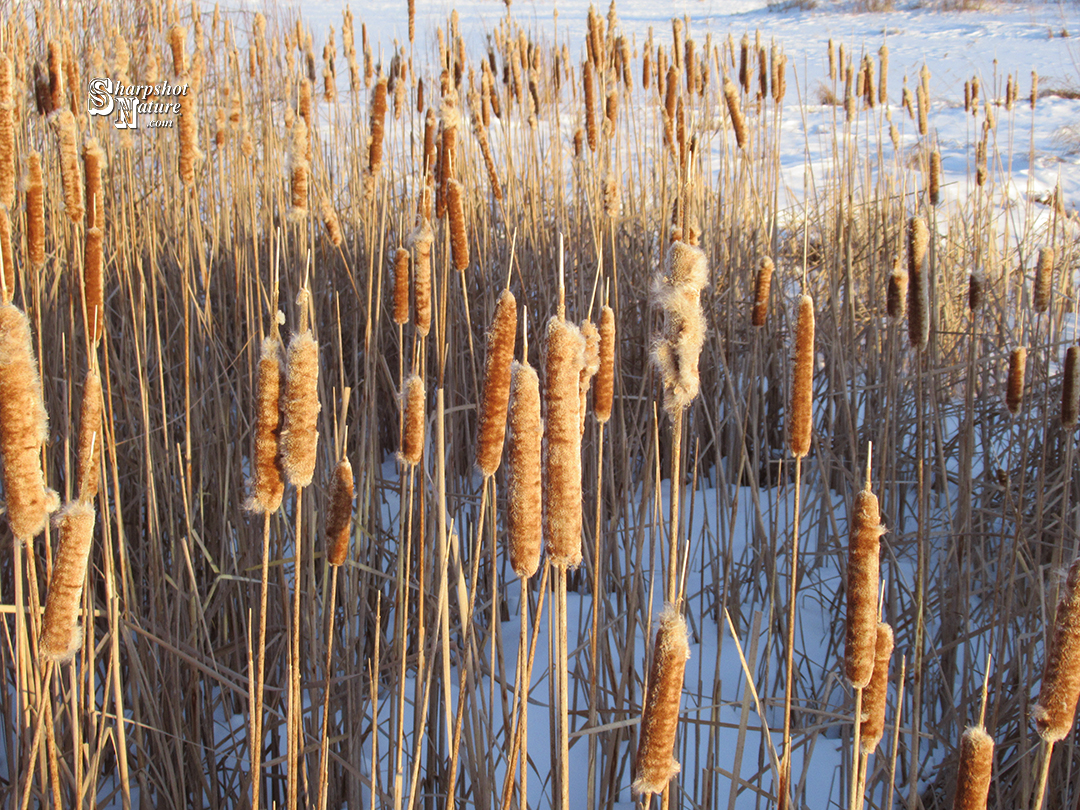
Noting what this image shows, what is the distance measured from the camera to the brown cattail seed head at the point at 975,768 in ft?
1.95

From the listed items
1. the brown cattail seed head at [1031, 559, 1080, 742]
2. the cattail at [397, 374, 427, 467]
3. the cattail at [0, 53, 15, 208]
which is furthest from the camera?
the cattail at [0, 53, 15, 208]

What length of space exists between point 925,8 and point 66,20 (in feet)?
44.3

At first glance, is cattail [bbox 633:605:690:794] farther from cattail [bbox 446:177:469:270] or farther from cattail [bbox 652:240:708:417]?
cattail [bbox 446:177:469:270]

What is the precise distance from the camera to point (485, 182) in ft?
11.1

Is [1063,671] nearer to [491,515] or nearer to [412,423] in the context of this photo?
[412,423]

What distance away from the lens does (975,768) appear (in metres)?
0.60

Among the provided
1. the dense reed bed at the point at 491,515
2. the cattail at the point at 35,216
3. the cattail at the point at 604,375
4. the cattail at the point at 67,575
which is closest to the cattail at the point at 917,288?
the dense reed bed at the point at 491,515

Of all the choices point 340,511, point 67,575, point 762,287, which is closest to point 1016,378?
point 762,287

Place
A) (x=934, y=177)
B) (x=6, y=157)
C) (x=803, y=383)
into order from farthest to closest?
(x=934, y=177) < (x=6, y=157) < (x=803, y=383)

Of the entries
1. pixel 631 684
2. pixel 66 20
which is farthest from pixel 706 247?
pixel 66 20

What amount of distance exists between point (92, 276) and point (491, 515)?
68 centimetres

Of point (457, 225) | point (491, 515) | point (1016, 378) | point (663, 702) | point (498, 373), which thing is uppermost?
point (457, 225)

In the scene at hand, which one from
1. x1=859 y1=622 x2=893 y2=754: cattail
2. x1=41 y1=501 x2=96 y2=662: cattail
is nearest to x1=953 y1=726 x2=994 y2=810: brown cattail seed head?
x1=859 y1=622 x2=893 y2=754: cattail

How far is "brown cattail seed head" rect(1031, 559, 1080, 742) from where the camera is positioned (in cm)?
58
